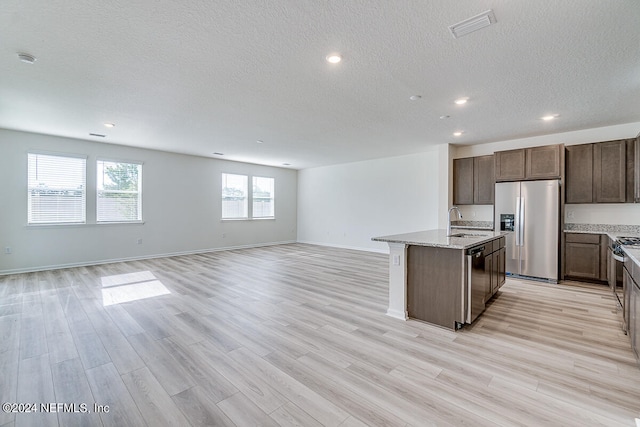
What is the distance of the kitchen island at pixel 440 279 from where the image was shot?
2.87m

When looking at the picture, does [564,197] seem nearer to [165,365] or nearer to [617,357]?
[617,357]

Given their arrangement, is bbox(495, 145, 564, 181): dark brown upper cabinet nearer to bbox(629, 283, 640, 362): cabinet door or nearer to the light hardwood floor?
the light hardwood floor

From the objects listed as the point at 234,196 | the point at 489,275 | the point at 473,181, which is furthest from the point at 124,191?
the point at 473,181

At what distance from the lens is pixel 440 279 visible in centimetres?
Answer: 299

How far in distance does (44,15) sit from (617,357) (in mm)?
5356

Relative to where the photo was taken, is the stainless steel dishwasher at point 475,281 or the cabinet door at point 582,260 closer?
the stainless steel dishwasher at point 475,281

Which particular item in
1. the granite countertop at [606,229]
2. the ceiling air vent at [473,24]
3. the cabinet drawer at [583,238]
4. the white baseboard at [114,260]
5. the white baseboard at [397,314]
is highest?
the ceiling air vent at [473,24]

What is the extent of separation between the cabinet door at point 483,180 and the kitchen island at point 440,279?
278cm

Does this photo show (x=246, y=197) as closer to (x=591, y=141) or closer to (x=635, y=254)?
(x=591, y=141)

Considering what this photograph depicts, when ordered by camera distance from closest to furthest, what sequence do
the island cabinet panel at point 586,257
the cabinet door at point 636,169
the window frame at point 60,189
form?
the cabinet door at point 636,169 < the island cabinet panel at point 586,257 < the window frame at point 60,189

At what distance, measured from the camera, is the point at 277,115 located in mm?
4348

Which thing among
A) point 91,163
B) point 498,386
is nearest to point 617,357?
point 498,386

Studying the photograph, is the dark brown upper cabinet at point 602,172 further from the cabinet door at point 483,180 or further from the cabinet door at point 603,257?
the cabinet door at point 483,180

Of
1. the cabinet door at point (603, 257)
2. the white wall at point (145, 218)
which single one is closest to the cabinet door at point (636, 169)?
the cabinet door at point (603, 257)
